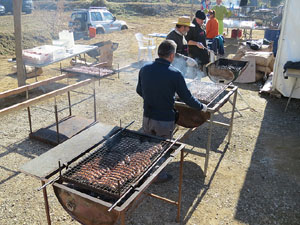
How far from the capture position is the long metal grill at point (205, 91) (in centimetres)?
447

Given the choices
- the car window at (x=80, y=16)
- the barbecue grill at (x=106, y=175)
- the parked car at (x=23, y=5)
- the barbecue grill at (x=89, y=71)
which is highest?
the parked car at (x=23, y=5)

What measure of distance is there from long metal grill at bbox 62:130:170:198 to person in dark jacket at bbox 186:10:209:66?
4927 millimetres

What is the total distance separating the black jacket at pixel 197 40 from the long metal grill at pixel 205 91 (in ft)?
9.02

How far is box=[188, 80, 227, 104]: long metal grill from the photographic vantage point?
4.47 metres

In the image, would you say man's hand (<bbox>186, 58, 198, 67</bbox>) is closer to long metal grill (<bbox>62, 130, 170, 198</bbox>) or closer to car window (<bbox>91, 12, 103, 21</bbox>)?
long metal grill (<bbox>62, 130, 170, 198</bbox>)

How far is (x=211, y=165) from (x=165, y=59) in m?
2.26

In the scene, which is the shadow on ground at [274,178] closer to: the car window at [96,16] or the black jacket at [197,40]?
the black jacket at [197,40]

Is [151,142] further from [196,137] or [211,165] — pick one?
[196,137]

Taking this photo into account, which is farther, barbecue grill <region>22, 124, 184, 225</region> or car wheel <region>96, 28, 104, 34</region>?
car wheel <region>96, 28, 104, 34</region>

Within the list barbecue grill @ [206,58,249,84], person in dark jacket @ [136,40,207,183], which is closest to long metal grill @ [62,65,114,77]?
person in dark jacket @ [136,40,207,183]

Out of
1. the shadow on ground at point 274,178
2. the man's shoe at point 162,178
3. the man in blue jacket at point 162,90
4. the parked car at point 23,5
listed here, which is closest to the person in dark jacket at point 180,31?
the shadow on ground at point 274,178

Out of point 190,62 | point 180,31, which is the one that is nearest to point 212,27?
point 190,62

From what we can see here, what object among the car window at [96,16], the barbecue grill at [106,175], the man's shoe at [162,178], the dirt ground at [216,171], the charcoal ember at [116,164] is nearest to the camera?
the barbecue grill at [106,175]

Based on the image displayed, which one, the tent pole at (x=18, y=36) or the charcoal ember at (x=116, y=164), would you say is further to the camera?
the tent pole at (x=18, y=36)
